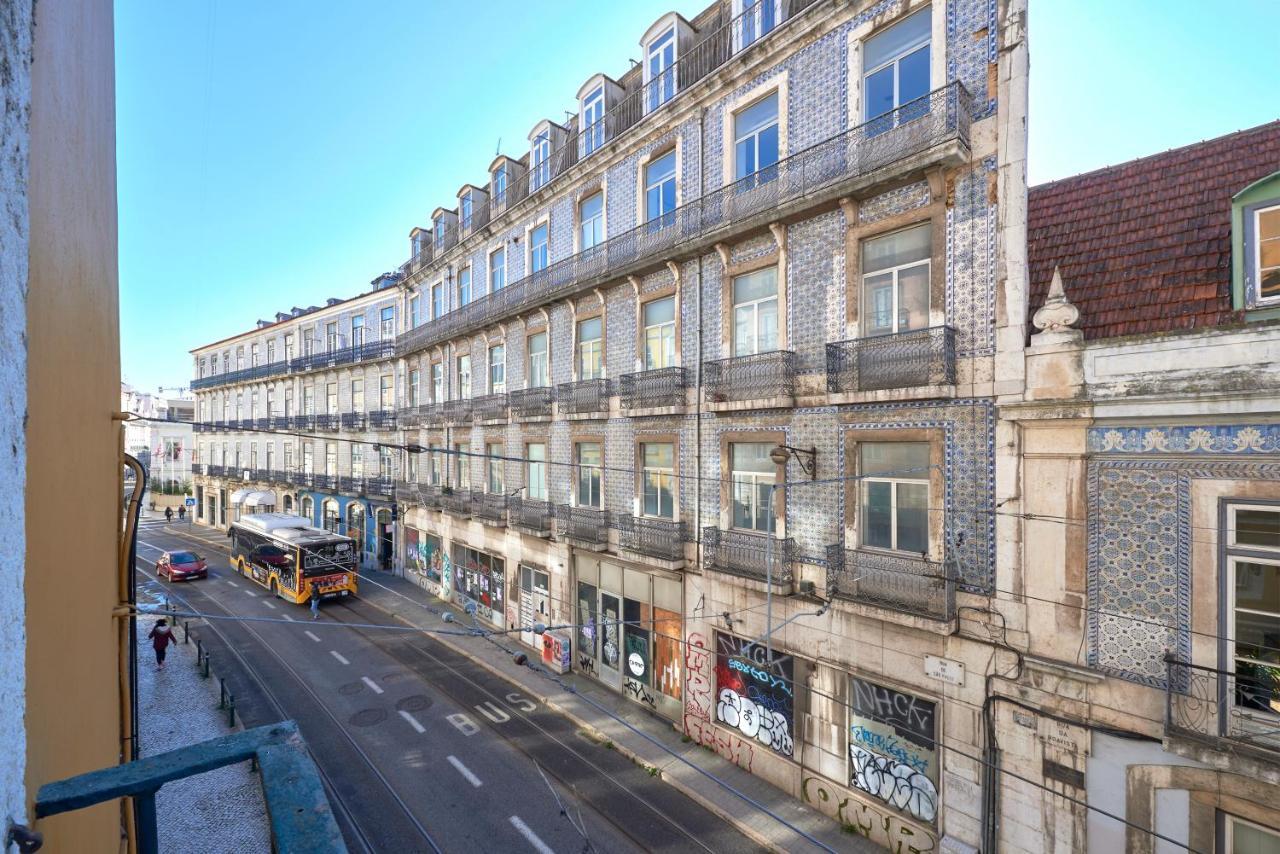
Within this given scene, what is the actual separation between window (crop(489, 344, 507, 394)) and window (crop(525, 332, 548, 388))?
1.86 metres

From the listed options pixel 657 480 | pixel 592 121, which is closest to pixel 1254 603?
pixel 657 480

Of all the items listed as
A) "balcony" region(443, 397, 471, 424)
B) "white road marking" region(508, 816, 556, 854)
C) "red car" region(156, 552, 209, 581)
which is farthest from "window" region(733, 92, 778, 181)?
"red car" region(156, 552, 209, 581)

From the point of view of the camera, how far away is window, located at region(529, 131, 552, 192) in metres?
21.9

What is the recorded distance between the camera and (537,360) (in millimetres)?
22109

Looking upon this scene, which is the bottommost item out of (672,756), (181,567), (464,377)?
(672,756)

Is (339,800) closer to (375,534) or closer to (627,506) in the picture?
(627,506)

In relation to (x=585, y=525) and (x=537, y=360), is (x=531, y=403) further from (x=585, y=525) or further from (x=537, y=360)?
(x=585, y=525)

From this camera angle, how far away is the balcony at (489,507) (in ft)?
74.2

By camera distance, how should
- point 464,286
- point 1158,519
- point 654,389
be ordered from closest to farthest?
point 1158,519 < point 654,389 < point 464,286

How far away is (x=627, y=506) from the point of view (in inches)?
687

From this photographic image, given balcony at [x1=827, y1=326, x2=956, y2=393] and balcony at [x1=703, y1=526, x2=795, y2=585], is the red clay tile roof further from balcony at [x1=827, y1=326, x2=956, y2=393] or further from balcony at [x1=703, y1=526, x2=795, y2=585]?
balcony at [x1=703, y1=526, x2=795, y2=585]

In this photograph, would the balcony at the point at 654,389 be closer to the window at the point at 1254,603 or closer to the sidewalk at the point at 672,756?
the sidewalk at the point at 672,756

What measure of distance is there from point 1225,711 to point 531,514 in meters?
17.5

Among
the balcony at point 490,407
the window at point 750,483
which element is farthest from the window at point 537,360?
the window at point 750,483
